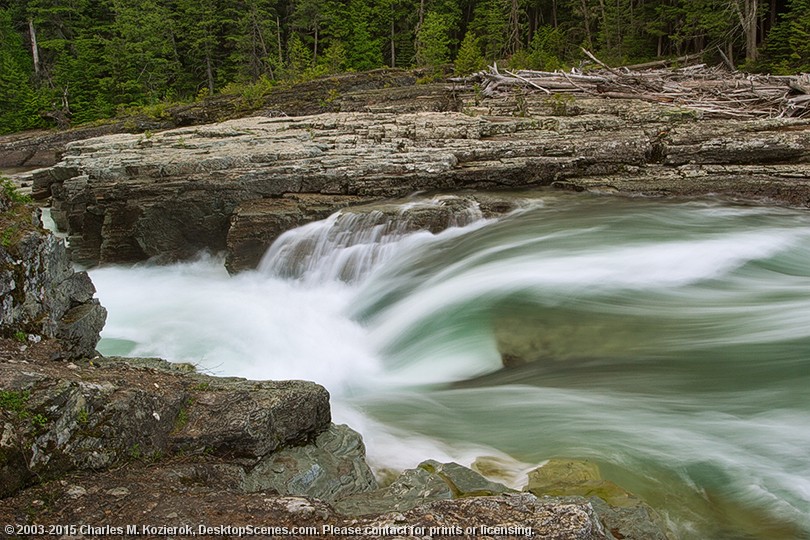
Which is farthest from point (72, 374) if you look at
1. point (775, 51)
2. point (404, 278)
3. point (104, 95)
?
point (104, 95)

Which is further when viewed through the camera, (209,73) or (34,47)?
(34,47)

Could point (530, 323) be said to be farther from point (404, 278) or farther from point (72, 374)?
point (72, 374)

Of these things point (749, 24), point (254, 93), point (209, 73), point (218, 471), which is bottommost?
point (218, 471)

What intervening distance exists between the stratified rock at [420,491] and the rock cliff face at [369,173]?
293 inches

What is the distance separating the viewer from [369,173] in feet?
37.3

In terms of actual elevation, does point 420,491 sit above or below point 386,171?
below

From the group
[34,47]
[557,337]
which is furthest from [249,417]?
[34,47]

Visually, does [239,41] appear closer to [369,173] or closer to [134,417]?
[369,173]

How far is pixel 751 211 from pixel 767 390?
5.58 metres

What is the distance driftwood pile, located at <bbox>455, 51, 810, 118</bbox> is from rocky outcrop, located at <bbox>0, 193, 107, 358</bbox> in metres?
13.8

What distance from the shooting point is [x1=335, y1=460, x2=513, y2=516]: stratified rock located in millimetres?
3600

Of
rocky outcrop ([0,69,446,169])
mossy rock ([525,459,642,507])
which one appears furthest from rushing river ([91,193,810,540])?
rocky outcrop ([0,69,446,169])

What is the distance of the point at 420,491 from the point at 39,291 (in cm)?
409

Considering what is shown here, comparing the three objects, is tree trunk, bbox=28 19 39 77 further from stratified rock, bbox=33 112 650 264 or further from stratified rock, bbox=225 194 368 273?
stratified rock, bbox=225 194 368 273
